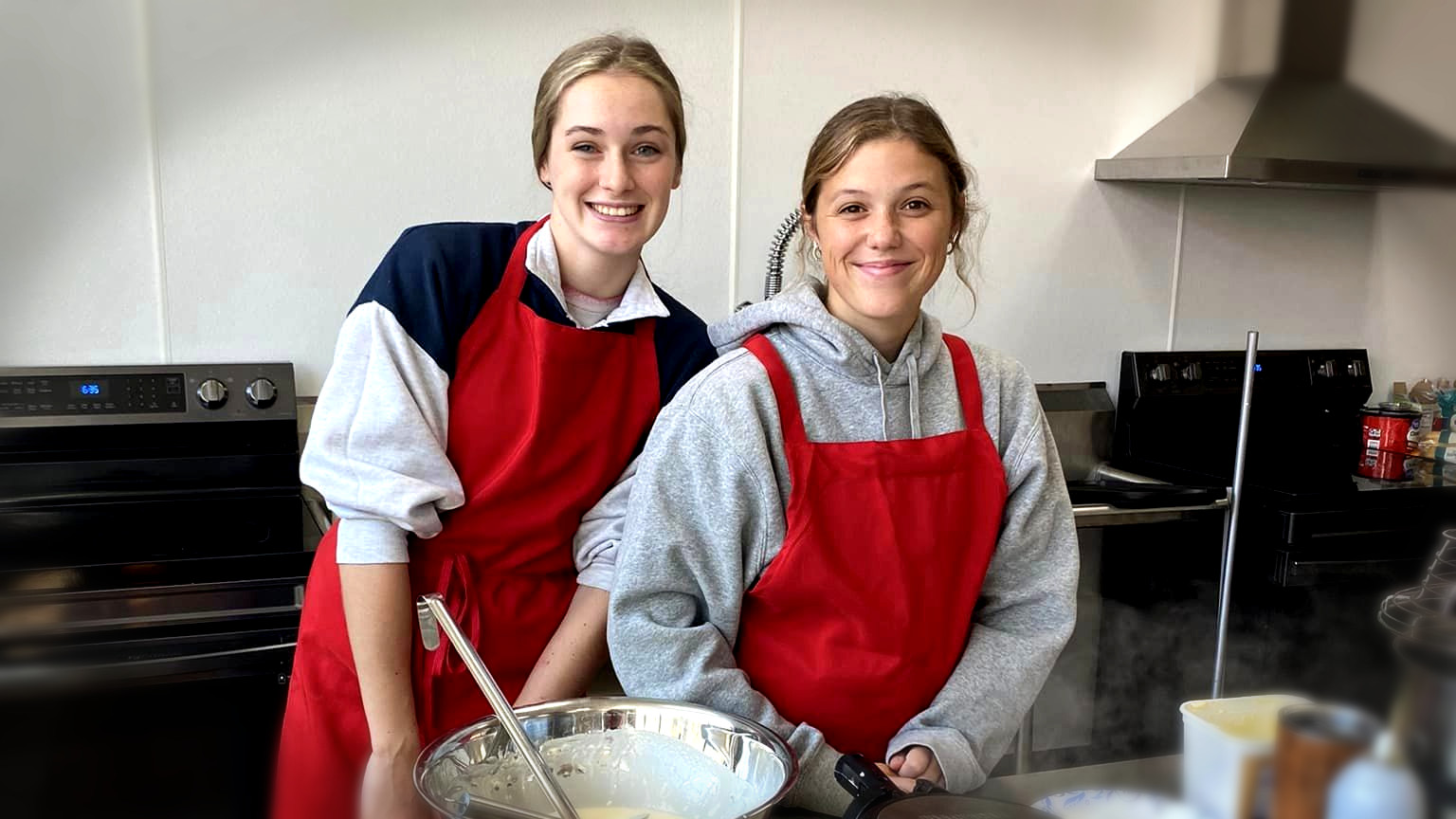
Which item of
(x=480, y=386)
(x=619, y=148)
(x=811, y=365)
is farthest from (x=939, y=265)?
(x=480, y=386)

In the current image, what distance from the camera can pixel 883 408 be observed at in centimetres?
92

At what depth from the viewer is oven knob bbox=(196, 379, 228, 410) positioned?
159cm

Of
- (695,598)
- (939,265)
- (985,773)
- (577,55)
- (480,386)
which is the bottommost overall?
(985,773)

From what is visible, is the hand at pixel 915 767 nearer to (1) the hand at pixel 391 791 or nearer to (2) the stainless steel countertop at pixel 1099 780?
(2) the stainless steel countertop at pixel 1099 780

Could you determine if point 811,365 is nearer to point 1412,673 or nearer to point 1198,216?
point 1412,673

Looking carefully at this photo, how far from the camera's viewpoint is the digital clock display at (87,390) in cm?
153

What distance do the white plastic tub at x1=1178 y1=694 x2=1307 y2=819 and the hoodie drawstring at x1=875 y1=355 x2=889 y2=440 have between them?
0.69 meters

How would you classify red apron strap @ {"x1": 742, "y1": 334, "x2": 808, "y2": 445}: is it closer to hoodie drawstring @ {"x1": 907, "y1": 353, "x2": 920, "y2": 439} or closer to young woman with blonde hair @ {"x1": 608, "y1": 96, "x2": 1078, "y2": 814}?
young woman with blonde hair @ {"x1": 608, "y1": 96, "x2": 1078, "y2": 814}

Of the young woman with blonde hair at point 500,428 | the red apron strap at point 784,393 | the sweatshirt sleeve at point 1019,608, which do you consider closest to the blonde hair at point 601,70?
the young woman with blonde hair at point 500,428

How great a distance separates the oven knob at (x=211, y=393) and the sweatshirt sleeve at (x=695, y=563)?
3.25 feet

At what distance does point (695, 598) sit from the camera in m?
0.86

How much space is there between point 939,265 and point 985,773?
42cm

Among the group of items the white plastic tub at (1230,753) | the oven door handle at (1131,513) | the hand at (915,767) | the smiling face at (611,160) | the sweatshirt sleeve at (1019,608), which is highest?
the smiling face at (611,160)

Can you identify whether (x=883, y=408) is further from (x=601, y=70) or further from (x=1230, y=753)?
(x=1230, y=753)
